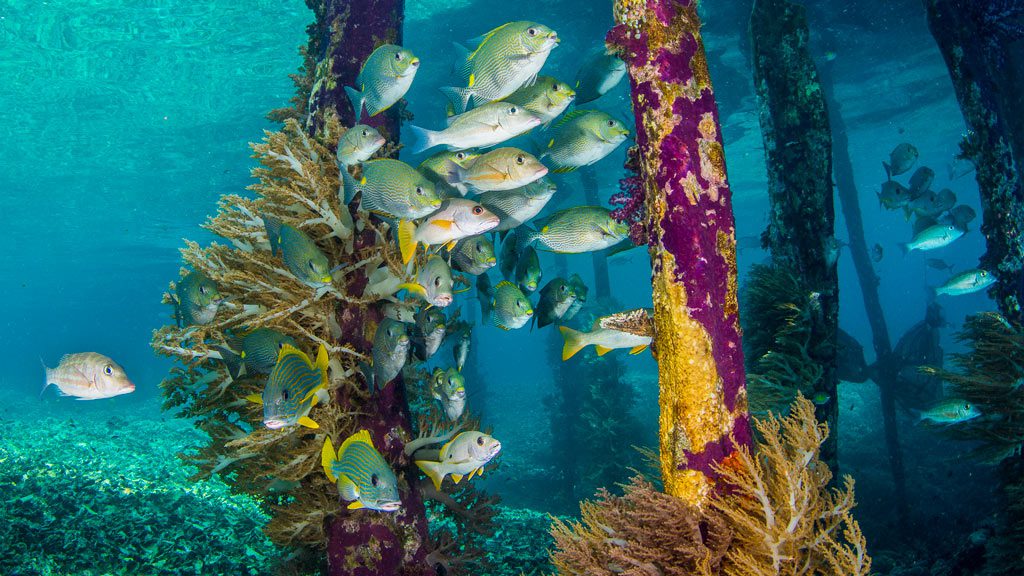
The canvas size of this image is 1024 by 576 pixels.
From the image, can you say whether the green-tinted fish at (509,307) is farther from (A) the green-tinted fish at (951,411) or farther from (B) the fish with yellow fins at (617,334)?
(A) the green-tinted fish at (951,411)

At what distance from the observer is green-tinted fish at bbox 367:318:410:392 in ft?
11.0

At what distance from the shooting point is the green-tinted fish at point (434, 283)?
3.52 metres

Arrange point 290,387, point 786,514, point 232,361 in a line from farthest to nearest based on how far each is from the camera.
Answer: point 232,361 → point 290,387 → point 786,514

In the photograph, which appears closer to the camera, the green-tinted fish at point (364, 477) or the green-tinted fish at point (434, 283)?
the green-tinted fish at point (364, 477)

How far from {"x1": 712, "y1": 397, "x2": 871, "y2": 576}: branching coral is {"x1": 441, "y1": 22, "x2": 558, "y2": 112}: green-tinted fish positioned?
265cm

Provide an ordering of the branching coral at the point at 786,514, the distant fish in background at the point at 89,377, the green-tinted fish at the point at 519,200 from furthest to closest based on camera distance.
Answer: the distant fish in background at the point at 89,377 < the green-tinted fish at the point at 519,200 < the branching coral at the point at 786,514

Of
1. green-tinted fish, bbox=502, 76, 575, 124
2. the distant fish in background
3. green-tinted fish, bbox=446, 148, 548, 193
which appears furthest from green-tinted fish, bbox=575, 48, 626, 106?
the distant fish in background

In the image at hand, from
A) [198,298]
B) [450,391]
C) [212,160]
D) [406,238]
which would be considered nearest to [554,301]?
[450,391]

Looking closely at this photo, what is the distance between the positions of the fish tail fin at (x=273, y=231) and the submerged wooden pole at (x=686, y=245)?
2.53 m

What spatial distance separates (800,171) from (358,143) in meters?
4.43

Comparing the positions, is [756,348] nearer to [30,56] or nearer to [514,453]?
[514,453]

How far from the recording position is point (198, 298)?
11.4 feet

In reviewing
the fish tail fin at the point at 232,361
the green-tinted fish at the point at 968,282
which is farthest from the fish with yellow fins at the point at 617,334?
the green-tinted fish at the point at 968,282

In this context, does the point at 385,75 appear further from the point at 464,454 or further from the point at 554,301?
the point at 464,454
